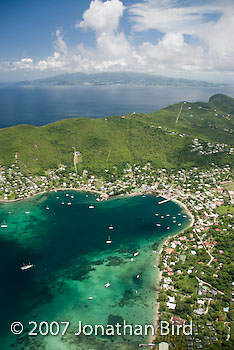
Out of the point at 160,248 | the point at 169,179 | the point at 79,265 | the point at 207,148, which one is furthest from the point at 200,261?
the point at 207,148

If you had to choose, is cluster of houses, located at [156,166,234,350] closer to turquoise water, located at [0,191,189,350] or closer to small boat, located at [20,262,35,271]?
turquoise water, located at [0,191,189,350]

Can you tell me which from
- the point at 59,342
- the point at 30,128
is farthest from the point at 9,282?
the point at 30,128

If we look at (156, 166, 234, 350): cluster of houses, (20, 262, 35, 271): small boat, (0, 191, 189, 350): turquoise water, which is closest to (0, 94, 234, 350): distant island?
(156, 166, 234, 350): cluster of houses

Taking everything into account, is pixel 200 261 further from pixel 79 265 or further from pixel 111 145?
pixel 111 145

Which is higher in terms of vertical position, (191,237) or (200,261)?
(191,237)

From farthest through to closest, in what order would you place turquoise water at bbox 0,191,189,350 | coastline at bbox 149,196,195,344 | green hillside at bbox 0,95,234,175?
1. green hillside at bbox 0,95,234,175
2. turquoise water at bbox 0,191,189,350
3. coastline at bbox 149,196,195,344

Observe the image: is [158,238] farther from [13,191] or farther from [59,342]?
[13,191]
